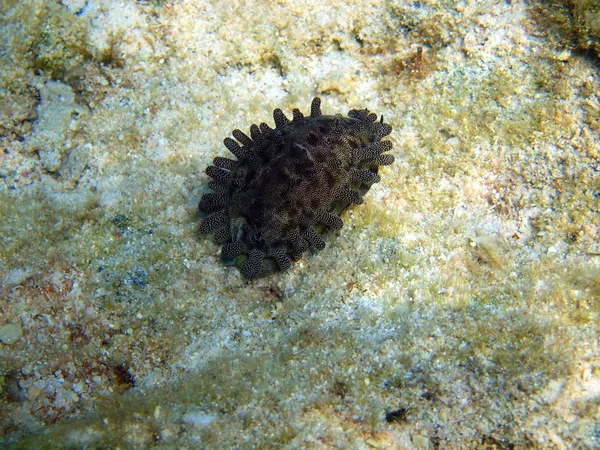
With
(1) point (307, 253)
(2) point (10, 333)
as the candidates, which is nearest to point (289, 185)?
(1) point (307, 253)

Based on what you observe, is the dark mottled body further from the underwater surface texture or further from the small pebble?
the small pebble

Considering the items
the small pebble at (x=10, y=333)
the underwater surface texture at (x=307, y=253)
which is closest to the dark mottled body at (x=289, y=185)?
the underwater surface texture at (x=307, y=253)

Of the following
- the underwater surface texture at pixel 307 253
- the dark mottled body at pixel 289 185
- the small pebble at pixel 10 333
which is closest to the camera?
the underwater surface texture at pixel 307 253

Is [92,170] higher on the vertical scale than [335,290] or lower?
higher

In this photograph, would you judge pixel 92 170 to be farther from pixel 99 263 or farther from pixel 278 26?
pixel 278 26

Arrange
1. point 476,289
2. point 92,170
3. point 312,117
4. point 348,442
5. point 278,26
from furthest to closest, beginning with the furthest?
1. point 278,26
2. point 92,170
3. point 312,117
4. point 476,289
5. point 348,442

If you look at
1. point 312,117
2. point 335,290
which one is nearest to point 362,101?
point 312,117

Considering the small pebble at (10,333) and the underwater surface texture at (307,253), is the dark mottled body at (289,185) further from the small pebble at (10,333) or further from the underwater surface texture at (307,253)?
the small pebble at (10,333)
